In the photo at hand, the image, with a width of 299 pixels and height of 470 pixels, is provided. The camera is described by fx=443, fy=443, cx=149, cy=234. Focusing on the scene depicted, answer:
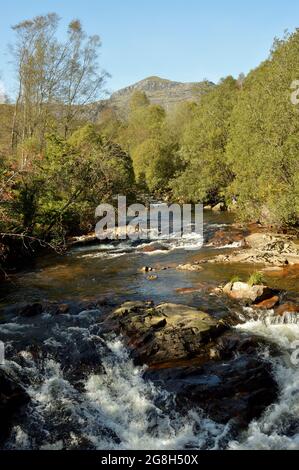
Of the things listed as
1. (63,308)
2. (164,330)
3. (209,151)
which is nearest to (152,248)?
(63,308)

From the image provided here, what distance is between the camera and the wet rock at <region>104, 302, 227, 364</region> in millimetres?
12445

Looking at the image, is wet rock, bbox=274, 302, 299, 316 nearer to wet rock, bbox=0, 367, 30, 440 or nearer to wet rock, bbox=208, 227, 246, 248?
wet rock, bbox=0, 367, 30, 440

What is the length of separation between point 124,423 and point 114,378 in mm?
1606

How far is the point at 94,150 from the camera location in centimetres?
3086

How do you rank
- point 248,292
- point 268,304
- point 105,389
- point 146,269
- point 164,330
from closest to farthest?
point 105,389
point 164,330
point 268,304
point 248,292
point 146,269

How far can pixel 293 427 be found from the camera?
32.4 ft

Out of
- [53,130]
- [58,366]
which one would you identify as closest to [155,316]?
[58,366]

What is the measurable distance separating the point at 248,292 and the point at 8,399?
9198 mm

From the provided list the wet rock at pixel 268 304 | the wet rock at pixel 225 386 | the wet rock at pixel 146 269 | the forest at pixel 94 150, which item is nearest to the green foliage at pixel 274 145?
the forest at pixel 94 150

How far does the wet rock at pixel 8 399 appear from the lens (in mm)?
9834

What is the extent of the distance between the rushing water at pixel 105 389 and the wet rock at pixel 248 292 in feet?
2.08

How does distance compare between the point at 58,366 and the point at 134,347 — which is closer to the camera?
the point at 58,366

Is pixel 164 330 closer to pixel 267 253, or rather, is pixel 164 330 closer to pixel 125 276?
pixel 125 276

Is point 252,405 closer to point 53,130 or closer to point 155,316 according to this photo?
point 155,316
